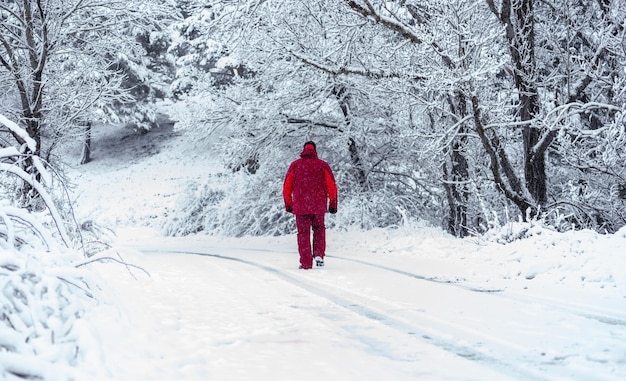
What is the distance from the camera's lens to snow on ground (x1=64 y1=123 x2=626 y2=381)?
3.15 metres

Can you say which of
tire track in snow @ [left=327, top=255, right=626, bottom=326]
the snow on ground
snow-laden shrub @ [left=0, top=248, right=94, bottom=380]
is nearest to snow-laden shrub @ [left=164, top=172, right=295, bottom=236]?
the snow on ground

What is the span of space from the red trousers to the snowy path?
6.02 feet

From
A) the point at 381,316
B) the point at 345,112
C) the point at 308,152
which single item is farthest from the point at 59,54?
the point at 381,316

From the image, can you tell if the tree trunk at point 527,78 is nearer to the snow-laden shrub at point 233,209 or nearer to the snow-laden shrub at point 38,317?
the snow-laden shrub at point 233,209

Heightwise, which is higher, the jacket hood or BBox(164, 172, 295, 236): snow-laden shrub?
the jacket hood

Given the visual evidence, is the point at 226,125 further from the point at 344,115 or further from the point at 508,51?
the point at 508,51

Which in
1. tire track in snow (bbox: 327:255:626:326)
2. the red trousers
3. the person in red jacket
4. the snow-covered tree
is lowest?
tire track in snow (bbox: 327:255:626:326)

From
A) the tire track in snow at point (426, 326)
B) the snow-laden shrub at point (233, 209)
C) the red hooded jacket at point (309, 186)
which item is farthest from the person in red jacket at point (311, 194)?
the snow-laden shrub at point (233, 209)

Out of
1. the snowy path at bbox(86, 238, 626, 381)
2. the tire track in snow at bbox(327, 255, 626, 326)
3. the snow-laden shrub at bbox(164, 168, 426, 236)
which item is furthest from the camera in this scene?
the snow-laden shrub at bbox(164, 168, 426, 236)

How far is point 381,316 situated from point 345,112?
11.5m

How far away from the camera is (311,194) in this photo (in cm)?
881

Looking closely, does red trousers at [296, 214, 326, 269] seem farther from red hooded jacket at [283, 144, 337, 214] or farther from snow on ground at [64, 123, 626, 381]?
snow on ground at [64, 123, 626, 381]

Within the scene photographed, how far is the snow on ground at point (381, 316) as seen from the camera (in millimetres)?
3152

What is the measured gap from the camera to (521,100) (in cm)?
1066
